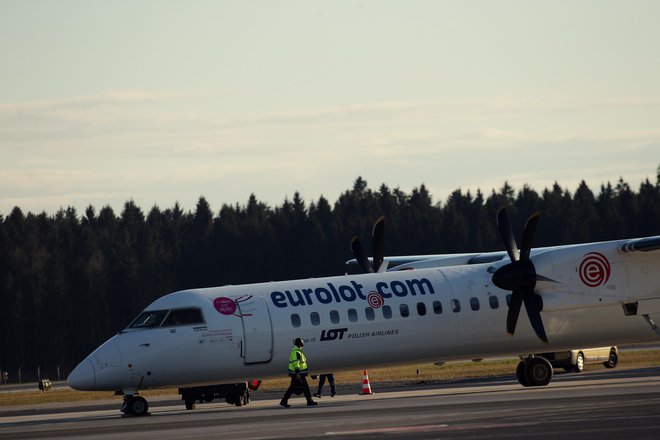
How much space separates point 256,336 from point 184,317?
2.05 metres

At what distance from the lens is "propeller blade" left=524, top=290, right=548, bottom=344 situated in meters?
33.4

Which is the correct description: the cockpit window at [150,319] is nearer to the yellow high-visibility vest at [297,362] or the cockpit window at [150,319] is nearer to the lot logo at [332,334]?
the yellow high-visibility vest at [297,362]

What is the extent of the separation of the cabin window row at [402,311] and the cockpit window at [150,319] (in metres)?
3.65

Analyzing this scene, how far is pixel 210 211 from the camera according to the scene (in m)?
145

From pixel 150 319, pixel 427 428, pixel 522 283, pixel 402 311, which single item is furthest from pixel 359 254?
pixel 427 428

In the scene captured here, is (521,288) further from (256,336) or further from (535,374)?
(256,336)

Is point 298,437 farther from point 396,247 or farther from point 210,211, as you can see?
point 210,211

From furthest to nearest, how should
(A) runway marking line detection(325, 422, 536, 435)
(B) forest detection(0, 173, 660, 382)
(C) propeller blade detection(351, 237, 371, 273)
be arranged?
1. (B) forest detection(0, 173, 660, 382)
2. (C) propeller blade detection(351, 237, 371, 273)
3. (A) runway marking line detection(325, 422, 536, 435)

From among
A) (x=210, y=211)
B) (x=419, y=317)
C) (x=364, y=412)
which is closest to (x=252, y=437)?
(x=364, y=412)

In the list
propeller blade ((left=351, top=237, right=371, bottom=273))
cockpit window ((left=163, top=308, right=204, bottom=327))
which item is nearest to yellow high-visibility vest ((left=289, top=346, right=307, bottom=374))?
cockpit window ((left=163, top=308, right=204, bottom=327))

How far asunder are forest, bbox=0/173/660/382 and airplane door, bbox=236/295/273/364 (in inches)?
2669

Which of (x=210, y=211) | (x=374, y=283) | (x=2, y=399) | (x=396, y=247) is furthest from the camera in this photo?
(x=210, y=211)

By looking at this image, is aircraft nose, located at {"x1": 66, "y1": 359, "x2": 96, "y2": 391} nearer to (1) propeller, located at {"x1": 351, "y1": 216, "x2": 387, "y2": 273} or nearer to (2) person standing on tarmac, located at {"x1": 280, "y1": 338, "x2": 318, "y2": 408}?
(2) person standing on tarmac, located at {"x1": 280, "y1": 338, "x2": 318, "y2": 408}

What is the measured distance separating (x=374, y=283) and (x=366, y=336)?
5.73 feet
